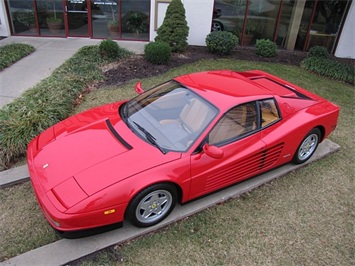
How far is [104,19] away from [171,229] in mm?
9091

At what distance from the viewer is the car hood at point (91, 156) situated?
3.18 metres

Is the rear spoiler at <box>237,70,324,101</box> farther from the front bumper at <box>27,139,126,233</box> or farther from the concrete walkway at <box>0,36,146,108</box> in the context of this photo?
the concrete walkway at <box>0,36,146,108</box>

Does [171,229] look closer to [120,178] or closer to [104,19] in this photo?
[120,178]

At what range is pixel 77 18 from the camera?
10672 millimetres

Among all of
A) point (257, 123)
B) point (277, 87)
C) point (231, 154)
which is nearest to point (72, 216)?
point (231, 154)

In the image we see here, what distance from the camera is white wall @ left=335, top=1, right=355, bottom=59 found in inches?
424

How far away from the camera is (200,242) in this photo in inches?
137

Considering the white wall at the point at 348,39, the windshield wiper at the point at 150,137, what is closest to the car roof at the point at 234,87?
the windshield wiper at the point at 150,137

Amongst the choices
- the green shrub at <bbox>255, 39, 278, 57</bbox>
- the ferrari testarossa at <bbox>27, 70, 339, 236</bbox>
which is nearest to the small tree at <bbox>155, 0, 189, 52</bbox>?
the green shrub at <bbox>255, 39, 278, 57</bbox>

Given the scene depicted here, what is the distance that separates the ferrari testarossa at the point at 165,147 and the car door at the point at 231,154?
1 centimetres

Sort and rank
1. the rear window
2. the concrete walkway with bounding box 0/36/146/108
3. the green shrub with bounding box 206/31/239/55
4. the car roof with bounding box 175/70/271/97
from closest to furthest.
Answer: the car roof with bounding box 175/70/271/97, the rear window, the concrete walkway with bounding box 0/36/146/108, the green shrub with bounding box 206/31/239/55

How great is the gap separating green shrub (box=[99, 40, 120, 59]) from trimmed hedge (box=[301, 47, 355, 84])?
18.7 feet

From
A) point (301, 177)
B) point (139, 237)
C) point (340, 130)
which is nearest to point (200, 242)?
point (139, 237)

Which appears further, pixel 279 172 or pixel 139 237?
pixel 279 172
